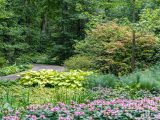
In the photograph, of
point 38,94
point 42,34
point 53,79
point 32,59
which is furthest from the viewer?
point 42,34

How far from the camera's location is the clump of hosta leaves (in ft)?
27.0

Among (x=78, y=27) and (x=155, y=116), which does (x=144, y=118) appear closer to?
(x=155, y=116)

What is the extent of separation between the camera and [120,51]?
10.5 metres

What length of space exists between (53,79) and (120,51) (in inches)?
Answer: 123

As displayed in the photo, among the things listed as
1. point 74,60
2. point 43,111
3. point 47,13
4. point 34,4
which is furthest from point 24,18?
point 43,111

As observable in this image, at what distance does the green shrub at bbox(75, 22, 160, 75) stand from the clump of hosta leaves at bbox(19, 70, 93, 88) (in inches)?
80.5

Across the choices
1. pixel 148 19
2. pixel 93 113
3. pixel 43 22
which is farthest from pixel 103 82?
pixel 43 22

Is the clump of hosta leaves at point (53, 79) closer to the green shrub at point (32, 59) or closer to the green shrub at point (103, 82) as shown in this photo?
the green shrub at point (103, 82)

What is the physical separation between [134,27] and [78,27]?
8.41 metres

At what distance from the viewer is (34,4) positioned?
62.8 feet

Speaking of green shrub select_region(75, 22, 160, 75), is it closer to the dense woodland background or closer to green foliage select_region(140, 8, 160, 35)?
the dense woodland background

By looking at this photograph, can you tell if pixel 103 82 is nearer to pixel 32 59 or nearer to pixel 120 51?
pixel 120 51

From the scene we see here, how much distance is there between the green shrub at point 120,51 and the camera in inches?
412

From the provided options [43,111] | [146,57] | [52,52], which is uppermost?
[43,111]
